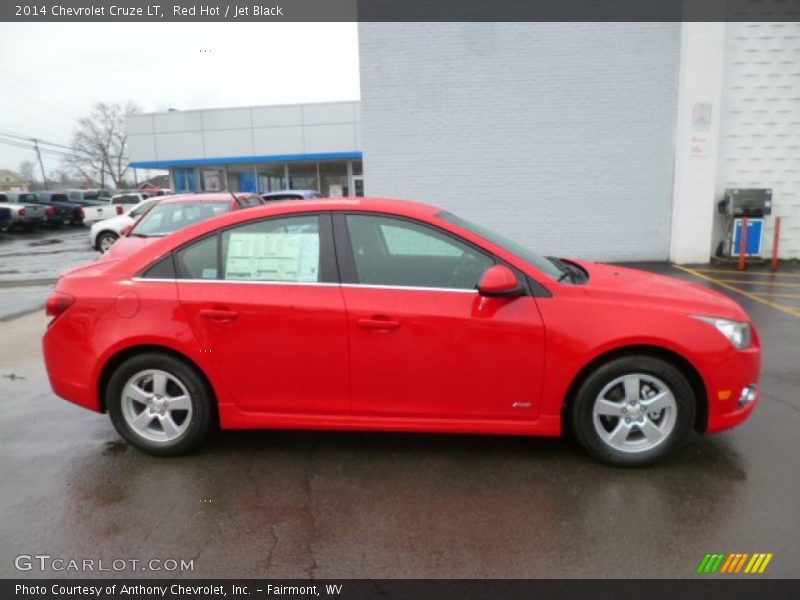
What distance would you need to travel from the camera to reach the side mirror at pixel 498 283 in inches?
131

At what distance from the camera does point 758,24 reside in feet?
34.6

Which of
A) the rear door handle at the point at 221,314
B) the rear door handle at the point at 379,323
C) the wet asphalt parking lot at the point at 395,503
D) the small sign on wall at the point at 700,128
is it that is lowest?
the wet asphalt parking lot at the point at 395,503

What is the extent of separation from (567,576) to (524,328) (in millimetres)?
1318

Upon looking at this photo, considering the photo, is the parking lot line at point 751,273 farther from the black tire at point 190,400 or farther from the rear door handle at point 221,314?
the black tire at point 190,400

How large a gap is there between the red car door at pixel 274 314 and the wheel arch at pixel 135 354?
15 cm

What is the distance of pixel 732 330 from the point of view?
3.46 metres

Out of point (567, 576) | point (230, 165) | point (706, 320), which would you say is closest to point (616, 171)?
point (706, 320)

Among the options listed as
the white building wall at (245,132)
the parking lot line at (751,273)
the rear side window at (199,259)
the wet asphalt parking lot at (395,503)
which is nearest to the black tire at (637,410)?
the wet asphalt parking lot at (395,503)

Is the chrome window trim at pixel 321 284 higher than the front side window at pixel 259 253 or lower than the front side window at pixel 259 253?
lower

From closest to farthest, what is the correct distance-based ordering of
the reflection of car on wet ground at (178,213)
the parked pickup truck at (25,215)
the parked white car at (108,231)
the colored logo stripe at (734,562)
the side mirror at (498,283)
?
the colored logo stripe at (734,562)
the side mirror at (498,283)
the reflection of car on wet ground at (178,213)
the parked white car at (108,231)
the parked pickup truck at (25,215)

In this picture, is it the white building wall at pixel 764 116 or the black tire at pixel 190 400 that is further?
the white building wall at pixel 764 116

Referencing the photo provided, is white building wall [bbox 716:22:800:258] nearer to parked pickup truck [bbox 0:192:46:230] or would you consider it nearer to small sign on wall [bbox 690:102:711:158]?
small sign on wall [bbox 690:102:711:158]

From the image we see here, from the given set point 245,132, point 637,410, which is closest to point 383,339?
point 637,410

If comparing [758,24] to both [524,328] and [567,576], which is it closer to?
[524,328]
